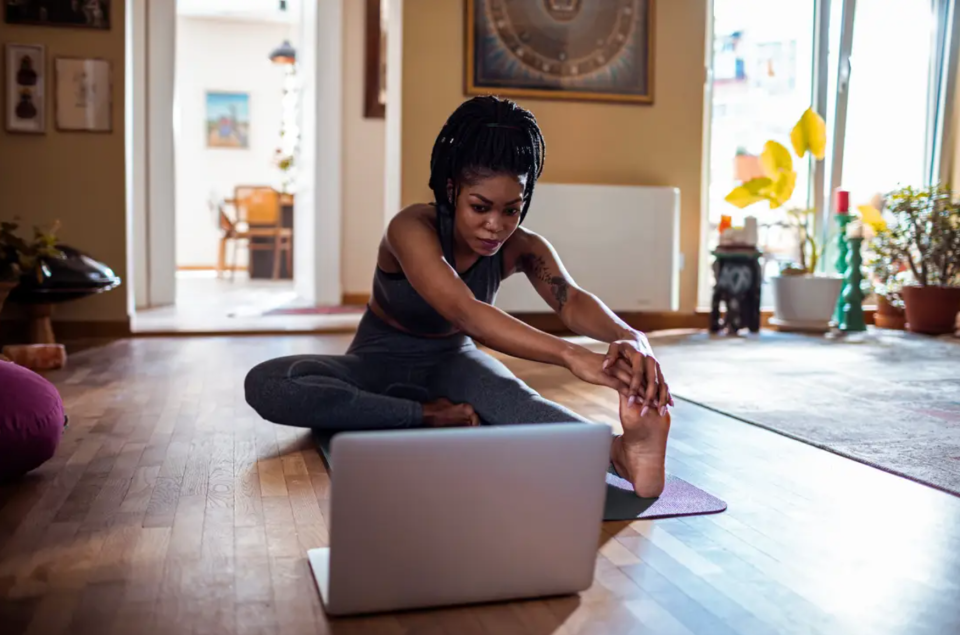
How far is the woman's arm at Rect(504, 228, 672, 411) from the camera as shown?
1.42 metres

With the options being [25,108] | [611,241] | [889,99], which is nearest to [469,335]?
[611,241]

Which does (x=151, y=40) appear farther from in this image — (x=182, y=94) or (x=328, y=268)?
(x=182, y=94)

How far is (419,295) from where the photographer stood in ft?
6.44

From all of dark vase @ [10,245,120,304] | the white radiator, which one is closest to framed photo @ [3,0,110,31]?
dark vase @ [10,245,120,304]

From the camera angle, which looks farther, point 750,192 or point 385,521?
point 750,192

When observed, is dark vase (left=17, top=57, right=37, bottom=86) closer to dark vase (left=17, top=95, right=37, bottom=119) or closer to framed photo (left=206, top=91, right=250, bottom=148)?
dark vase (left=17, top=95, right=37, bottom=119)

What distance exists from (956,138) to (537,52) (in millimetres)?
2685

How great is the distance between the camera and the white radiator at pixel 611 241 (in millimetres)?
4547

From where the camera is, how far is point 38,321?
144 inches

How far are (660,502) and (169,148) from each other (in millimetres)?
4830

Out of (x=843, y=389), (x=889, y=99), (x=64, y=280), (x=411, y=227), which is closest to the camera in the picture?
(x=411, y=227)

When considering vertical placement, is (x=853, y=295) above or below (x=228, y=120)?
below

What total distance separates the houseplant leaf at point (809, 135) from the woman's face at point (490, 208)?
3634 mm

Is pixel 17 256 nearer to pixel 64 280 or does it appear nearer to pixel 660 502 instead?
pixel 64 280
